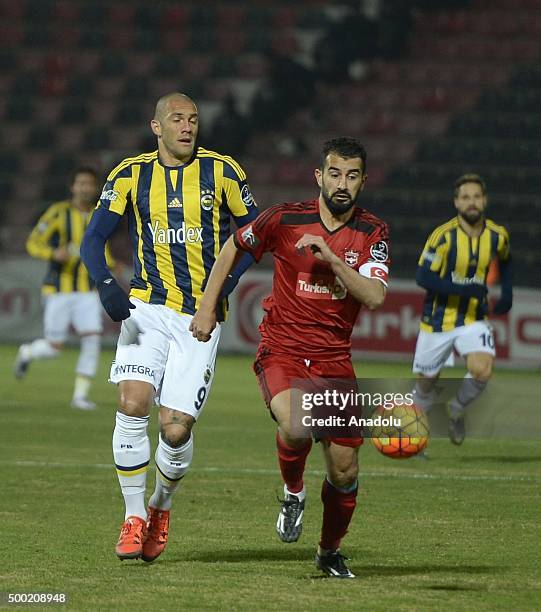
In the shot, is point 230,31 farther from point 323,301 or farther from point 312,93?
point 323,301

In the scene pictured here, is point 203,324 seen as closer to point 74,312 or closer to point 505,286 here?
point 505,286

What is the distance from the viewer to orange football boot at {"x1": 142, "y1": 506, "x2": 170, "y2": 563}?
6.33 metres

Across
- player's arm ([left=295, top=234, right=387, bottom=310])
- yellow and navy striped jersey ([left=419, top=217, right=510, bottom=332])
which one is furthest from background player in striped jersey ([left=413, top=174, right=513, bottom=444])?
player's arm ([left=295, top=234, right=387, bottom=310])

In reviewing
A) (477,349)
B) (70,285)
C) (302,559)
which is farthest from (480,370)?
(70,285)

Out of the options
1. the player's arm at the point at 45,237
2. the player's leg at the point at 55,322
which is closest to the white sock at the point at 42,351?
the player's leg at the point at 55,322

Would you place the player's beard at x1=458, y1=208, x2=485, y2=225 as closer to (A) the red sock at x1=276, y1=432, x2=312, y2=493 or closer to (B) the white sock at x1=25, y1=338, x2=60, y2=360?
(A) the red sock at x1=276, y1=432, x2=312, y2=493

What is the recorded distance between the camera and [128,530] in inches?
249

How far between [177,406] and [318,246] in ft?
4.44

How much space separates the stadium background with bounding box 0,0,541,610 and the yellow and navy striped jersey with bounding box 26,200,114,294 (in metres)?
1.26

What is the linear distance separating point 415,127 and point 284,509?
65.2 feet

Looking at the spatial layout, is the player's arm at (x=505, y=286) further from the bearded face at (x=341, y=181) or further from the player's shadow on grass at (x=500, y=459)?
the bearded face at (x=341, y=181)

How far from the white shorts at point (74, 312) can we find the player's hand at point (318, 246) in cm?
880

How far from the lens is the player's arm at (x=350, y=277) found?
18.1 ft

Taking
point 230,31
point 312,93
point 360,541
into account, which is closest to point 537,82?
point 312,93
